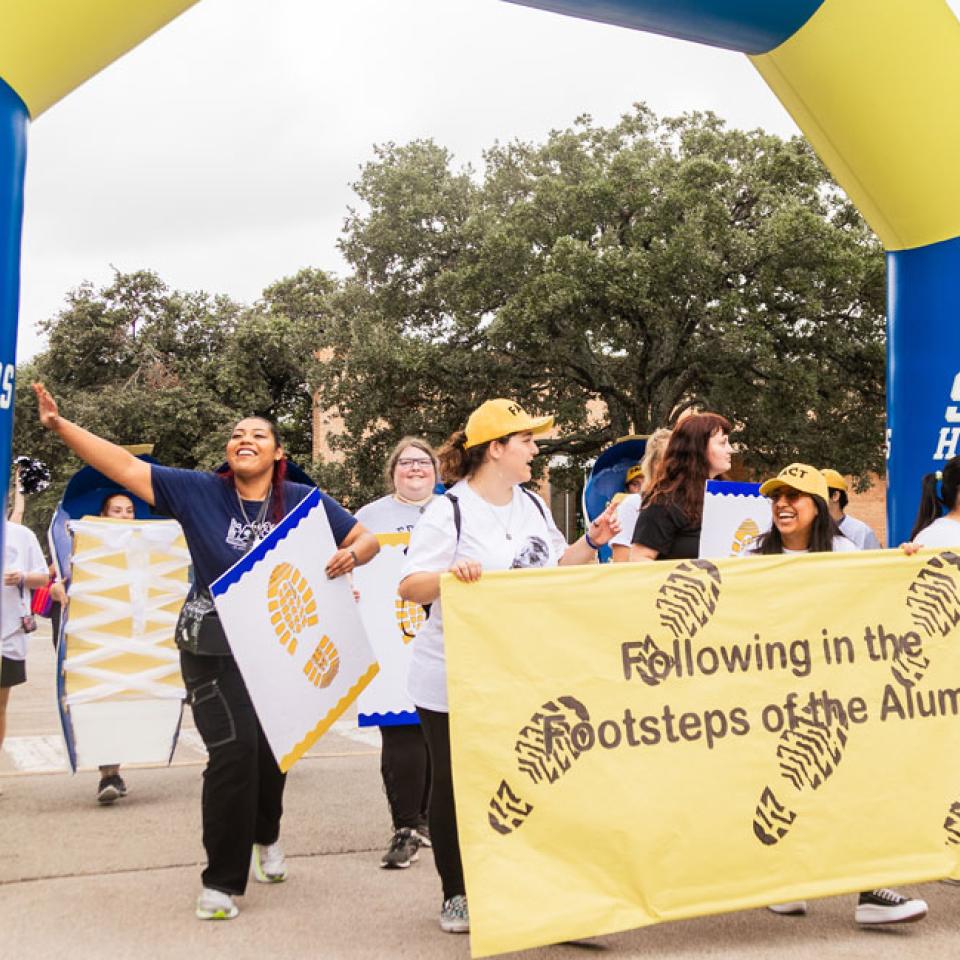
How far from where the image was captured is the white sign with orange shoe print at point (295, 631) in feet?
15.5

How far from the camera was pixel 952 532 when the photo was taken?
519 centimetres

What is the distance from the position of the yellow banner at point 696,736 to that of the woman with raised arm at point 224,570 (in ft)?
3.68

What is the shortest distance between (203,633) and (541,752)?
150cm

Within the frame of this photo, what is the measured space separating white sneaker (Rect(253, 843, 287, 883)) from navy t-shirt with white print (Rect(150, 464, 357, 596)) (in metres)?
1.20

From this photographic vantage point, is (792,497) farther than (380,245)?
No

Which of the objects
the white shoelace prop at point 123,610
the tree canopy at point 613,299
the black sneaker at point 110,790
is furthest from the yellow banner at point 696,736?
the tree canopy at point 613,299

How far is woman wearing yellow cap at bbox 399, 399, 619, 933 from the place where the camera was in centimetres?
438

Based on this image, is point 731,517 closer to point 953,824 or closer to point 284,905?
point 953,824

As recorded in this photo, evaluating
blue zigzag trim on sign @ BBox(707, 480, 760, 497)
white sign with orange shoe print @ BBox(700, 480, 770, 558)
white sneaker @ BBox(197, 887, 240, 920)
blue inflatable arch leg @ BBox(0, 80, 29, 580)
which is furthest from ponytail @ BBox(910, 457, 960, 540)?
blue inflatable arch leg @ BBox(0, 80, 29, 580)

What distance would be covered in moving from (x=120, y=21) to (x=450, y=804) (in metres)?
3.55

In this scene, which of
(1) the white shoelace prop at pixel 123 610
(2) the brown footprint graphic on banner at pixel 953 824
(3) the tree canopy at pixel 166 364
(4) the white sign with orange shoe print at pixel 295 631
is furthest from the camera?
(3) the tree canopy at pixel 166 364

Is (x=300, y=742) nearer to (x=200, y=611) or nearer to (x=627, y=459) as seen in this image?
(x=200, y=611)

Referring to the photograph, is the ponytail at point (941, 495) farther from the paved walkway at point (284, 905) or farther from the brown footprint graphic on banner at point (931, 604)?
the paved walkway at point (284, 905)

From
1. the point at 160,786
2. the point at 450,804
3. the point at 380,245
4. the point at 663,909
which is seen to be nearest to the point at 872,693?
the point at 663,909
